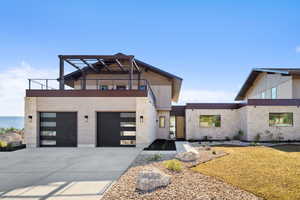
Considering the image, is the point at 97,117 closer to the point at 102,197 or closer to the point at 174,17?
the point at 102,197

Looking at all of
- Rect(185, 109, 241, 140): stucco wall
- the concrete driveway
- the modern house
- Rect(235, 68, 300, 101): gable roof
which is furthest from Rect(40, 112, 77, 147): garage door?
Rect(235, 68, 300, 101): gable roof

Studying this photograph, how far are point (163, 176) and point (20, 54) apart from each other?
15.6 meters

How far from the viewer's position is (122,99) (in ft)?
35.3

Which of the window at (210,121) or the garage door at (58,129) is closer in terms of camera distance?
the garage door at (58,129)

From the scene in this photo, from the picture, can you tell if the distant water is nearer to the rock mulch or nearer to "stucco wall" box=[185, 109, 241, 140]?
"stucco wall" box=[185, 109, 241, 140]

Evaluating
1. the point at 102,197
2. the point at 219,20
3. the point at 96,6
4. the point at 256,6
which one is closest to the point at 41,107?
the point at 96,6

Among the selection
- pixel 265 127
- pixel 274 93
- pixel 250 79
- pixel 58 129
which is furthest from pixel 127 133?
pixel 250 79

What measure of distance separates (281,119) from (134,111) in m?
11.5

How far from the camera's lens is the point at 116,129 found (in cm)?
1084

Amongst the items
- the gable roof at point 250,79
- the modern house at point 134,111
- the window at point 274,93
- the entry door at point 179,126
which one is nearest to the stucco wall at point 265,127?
the modern house at point 134,111

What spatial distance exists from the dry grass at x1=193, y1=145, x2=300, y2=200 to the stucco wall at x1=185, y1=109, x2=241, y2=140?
25.5 feet

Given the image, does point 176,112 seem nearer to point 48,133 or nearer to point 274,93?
point 274,93

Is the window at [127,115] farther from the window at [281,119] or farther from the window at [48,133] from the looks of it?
the window at [281,119]

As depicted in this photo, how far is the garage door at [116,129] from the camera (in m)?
10.8
